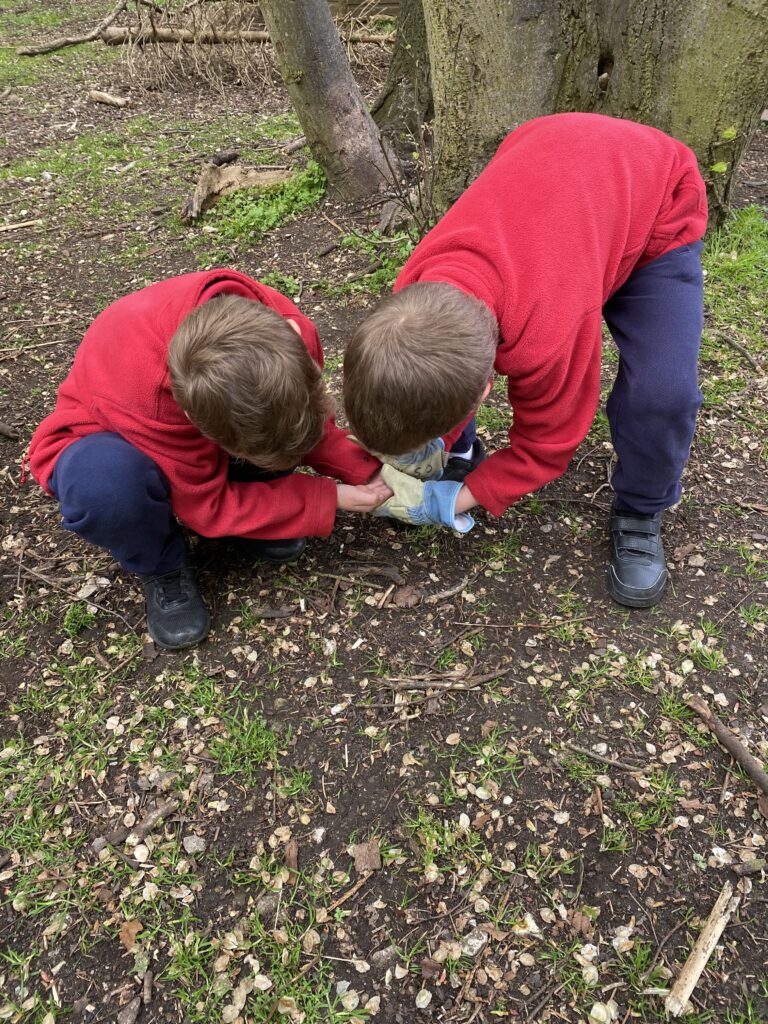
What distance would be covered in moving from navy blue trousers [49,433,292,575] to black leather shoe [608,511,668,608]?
1355mm

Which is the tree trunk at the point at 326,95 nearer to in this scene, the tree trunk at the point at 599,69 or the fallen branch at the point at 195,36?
the tree trunk at the point at 599,69

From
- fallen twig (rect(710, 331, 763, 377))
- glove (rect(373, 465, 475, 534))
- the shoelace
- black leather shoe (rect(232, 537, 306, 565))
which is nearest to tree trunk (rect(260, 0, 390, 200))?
fallen twig (rect(710, 331, 763, 377))

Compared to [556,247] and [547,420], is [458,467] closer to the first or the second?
[547,420]

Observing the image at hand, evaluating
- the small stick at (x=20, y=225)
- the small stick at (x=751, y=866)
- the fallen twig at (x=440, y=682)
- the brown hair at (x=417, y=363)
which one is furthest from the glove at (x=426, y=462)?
the small stick at (x=20, y=225)

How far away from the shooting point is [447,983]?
4.90 ft

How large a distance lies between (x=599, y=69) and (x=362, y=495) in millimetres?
2375

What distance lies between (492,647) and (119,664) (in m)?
1.13

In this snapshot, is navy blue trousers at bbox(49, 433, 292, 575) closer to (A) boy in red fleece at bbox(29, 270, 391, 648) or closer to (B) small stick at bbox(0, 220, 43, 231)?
(A) boy in red fleece at bbox(29, 270, 391, 648)

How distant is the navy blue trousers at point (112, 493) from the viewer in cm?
176

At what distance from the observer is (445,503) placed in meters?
2.09

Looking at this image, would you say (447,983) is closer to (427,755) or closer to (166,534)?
(427,755)

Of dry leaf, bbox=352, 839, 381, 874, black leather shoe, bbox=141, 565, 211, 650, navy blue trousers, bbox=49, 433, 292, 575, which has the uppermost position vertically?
navy blue trousers, bbox=49, 433, 292, 575

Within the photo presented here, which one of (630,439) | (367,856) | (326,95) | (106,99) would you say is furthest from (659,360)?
(106,99)

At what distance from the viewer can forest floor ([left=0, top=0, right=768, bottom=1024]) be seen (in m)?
1.52
